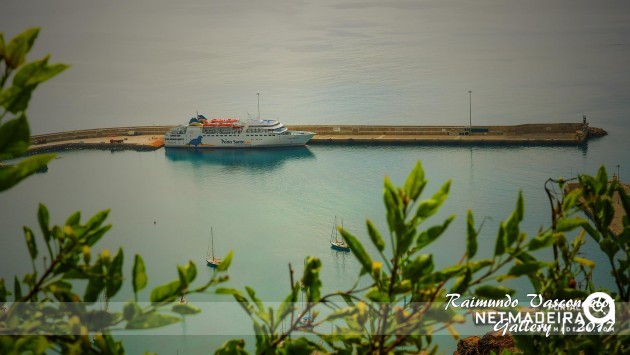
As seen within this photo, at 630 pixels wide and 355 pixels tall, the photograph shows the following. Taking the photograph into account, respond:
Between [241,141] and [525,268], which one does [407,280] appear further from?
[241,141]

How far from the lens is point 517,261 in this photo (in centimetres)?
42

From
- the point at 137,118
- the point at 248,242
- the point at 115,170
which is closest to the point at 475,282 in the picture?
the point at 248,242

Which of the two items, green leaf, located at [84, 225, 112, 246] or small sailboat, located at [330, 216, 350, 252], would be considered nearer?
green leaf, located at [84, 225, 112, 246]

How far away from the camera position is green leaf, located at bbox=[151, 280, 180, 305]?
0.37 metres

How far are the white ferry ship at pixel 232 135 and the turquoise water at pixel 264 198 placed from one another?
15 centimetres

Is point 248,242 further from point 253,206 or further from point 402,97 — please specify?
point 402,97

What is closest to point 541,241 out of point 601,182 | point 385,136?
point 601,182

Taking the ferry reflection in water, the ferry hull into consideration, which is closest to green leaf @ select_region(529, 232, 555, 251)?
the ferry reflection in water

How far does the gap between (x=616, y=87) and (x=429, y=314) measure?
510 inches

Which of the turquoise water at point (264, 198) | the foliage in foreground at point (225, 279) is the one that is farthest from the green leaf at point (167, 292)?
the turquoise water at point (264, 198)

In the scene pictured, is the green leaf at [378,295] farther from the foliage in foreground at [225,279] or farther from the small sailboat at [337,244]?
the small sailboat at [337,244]

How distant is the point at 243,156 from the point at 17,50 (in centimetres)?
998

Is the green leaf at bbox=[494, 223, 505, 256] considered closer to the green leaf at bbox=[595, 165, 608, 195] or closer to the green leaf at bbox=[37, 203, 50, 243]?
the green leaf at bbox=[595, 165, 608, 195]

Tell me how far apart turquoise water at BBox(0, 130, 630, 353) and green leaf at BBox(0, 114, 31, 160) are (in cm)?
415
